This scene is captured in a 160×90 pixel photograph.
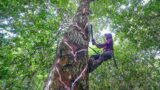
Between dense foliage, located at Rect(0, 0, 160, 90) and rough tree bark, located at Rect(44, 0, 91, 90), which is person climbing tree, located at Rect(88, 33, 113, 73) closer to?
rough tree bark, located at Rect(44, 0, 91, 90)

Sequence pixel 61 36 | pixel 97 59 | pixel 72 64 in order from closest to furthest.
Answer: pixel 72 64
pixel 97 59
pixel 61 36

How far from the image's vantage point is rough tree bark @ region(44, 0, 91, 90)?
399 centimetres

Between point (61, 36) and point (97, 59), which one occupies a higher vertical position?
point (61, 36)

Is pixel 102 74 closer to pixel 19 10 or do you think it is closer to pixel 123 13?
pixel 123 13

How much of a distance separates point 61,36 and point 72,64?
355 centimetres

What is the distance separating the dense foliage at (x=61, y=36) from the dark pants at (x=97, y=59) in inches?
67.1

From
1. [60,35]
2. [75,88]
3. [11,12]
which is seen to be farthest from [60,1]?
[75,88]

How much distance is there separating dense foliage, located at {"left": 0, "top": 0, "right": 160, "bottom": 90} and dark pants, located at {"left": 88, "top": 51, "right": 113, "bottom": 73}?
5.59 ft

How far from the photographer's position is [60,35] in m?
7.84

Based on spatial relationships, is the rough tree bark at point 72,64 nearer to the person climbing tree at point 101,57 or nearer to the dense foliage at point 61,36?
the person climbing tree at point 101,57

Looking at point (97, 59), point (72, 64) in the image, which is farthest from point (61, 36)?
point (72, 64)

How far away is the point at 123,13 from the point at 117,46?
2242 millimetres

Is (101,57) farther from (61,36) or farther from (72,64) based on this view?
(61,36)

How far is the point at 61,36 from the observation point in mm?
7844
